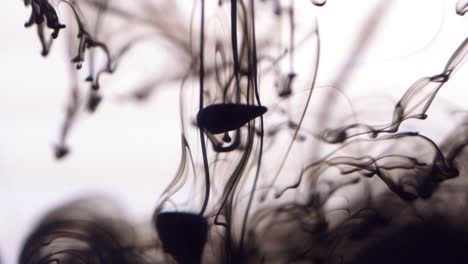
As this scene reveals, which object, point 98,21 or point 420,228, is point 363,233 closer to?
point 420,228

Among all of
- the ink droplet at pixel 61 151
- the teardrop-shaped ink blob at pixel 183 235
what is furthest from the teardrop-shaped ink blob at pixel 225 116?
the ink droplet at pixel 61 151

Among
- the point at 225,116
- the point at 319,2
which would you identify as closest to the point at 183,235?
the point at 225,116

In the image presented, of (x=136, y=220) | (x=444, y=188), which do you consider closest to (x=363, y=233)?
(x=444, y=188)

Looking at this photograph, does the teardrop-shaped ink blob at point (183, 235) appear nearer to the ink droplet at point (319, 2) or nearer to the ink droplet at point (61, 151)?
the ink droplet at point (61, 151)

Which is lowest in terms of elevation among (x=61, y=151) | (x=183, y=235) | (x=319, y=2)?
(x=183, y=235)

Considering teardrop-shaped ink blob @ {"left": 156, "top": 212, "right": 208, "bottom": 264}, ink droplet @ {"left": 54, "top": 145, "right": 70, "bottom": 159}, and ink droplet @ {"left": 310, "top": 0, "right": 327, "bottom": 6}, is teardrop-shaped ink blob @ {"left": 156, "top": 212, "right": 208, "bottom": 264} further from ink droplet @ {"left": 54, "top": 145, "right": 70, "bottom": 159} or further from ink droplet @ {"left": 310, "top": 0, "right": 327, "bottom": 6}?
ink droplet @ {"left": 310, "top": 0, "right": 327, "bottom": 6}

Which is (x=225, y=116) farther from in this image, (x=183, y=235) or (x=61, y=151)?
(x=61, y=151)

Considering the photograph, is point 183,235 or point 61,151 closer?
point 183,235

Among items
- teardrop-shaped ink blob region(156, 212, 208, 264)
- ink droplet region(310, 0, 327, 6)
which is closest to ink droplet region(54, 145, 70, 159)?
teardrop-shaped ink blob region(156, 212, 208, 264)

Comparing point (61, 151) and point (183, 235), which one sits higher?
point (61, 151)
